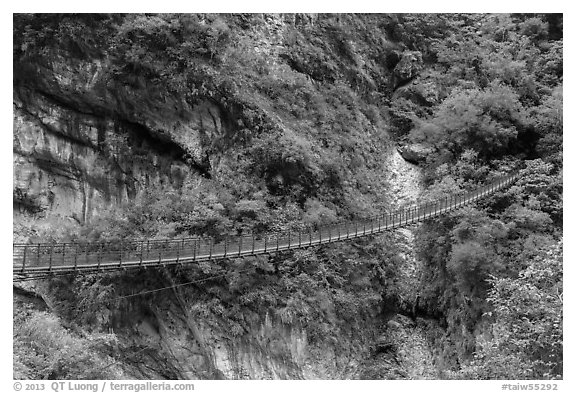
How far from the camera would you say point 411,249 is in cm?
2034

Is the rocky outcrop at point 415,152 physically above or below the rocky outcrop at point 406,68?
below

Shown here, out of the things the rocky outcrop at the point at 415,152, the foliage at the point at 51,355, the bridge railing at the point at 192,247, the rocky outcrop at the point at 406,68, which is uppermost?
the rocky outcrop at the point at 406,68

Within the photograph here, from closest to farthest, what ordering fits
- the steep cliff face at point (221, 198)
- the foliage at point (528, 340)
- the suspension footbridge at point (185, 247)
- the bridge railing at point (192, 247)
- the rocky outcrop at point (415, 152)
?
the foliage at point (528, 340) < the suspension footbridge at point (185, 247) < the bridge railing at point (192, 247) < the steep cliff face at point (221, 198) < the rocky outcrop at point (415, 152)

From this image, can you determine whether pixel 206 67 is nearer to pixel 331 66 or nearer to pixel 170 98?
pixel 170 98

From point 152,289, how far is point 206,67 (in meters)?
8.00

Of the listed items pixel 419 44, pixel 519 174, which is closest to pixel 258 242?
pixel 519 174

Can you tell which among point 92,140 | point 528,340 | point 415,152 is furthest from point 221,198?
point 415,152

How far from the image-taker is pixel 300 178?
1866 cm

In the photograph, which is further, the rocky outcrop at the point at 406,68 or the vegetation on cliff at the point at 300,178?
the rocky outcrop at the point at 406,68

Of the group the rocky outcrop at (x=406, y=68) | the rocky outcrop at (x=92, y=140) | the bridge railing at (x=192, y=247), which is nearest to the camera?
the bridge railing at (x=192, y=247)

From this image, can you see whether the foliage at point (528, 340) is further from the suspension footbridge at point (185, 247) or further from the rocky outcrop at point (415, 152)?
the rocky outcrop at point (415, 152)

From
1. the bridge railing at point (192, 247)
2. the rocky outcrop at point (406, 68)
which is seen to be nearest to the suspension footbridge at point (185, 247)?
the bridge railing at point (192, 247)

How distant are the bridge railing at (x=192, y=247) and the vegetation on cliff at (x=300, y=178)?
2.03 ft

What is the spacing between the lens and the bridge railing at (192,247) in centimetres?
1234
